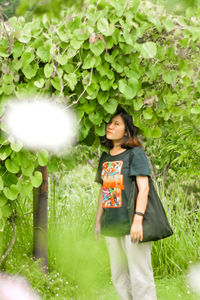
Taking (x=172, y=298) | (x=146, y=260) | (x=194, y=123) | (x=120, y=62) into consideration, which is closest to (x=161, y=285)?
(x=172, y=298)

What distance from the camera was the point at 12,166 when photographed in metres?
2.17

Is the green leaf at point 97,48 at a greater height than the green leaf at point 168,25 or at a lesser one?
lesser

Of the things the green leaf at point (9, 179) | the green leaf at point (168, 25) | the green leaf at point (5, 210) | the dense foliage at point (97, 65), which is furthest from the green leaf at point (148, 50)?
the green leaf at point (5, 210)

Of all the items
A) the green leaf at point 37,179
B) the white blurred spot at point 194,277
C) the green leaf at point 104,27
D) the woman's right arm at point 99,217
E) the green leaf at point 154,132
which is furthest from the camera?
the white blurred spot at point 194,277

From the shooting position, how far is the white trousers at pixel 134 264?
227 cm

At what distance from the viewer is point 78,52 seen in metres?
2.13

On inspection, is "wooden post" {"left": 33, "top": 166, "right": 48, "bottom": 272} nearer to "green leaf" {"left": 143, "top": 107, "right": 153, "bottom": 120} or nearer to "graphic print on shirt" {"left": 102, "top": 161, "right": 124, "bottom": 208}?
"graphic print on shirt" {"left": 102, "top": 161, "right": 124, "bottom": 208}

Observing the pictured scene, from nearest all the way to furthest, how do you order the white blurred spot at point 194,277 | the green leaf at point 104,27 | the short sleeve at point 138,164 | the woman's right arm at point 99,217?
the green leaf at point 104,27 → the short sleeve at point 138,164 → the woman's right arm at point 99,217 → the white blurred spot at point 194,277

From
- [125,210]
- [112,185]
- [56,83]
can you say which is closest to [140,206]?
[125,210]

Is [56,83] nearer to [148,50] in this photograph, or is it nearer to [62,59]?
[62,59]

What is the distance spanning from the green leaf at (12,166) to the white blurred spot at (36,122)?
4.4 inches

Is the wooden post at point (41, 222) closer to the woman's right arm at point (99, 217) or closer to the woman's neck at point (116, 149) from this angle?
the woman's right arm at point (99, 217)

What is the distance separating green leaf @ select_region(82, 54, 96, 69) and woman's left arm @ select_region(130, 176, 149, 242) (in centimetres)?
64

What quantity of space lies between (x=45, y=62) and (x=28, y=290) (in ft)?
4.54
